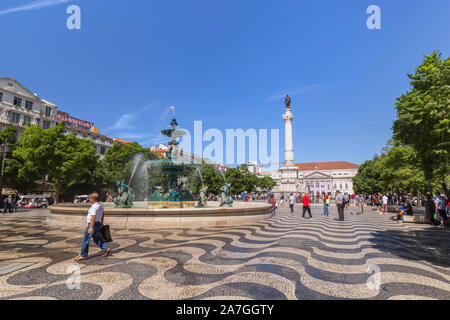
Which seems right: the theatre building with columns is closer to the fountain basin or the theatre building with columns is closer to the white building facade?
the white building facade

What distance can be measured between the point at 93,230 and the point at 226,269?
10.7ft

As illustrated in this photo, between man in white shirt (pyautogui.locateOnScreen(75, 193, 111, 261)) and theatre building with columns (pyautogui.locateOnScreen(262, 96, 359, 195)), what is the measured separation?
73482 mm

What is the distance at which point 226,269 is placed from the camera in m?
4.50

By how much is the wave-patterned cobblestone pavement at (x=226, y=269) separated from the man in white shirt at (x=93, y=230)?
9.1 inches

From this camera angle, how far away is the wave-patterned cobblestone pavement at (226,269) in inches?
134

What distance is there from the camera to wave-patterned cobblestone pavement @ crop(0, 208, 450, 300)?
3.39m

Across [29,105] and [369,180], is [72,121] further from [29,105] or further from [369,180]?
[369,180]

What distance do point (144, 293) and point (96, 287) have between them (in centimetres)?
87

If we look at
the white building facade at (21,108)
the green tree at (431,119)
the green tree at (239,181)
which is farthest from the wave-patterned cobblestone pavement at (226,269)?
the green tree at (239,181)

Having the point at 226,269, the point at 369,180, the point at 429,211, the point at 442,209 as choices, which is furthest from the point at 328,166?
the point at 226,269

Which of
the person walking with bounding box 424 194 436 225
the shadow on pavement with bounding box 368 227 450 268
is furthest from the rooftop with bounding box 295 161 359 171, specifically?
the shadow on pavement with bounding box 368 227 450 268

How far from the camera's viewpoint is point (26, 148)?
80.5 feet
